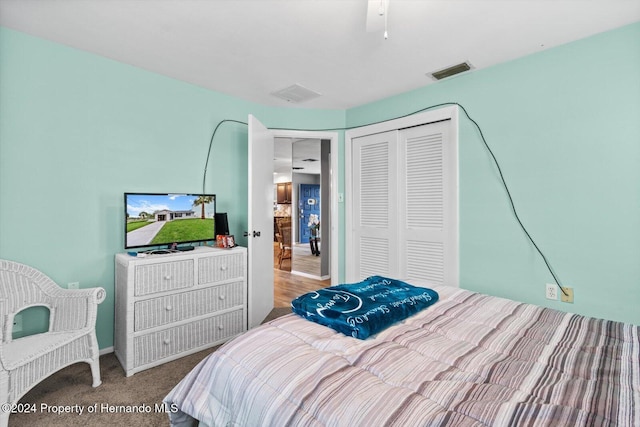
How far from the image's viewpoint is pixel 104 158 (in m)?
2.47

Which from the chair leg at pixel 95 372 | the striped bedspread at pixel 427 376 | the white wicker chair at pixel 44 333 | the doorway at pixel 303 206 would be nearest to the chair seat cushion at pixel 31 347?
the white wicker chair at pixel 44 333

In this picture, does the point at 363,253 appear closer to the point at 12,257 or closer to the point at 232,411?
the point at 232,411

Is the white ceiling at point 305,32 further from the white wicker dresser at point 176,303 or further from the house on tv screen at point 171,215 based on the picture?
the white wicker dresser at point 176,303

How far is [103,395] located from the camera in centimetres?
195

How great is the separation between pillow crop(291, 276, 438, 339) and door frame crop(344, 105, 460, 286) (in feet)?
4.20

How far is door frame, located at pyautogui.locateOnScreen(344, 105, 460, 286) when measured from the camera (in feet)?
9.30

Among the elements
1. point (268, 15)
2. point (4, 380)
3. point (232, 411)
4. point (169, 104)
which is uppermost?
point (268, 15)

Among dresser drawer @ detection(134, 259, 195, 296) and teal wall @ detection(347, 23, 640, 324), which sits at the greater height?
teal wall @ detection(347, 23, 640, 324)

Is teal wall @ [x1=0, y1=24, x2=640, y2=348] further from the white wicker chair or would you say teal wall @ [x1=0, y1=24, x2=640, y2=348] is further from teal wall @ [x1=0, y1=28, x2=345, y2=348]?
the white wicker chair

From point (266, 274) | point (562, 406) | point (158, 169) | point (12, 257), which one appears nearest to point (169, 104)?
point (158, 169)

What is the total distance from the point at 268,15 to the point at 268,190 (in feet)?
5.84

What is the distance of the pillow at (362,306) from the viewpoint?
134 centimetres

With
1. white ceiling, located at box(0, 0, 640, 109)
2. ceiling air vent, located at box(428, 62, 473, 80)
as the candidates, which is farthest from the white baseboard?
ceiling air vent, located at box(428, 62, 473, 80)

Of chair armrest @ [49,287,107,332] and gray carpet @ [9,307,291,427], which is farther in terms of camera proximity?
chair armrest @ [49,287,107,332]
